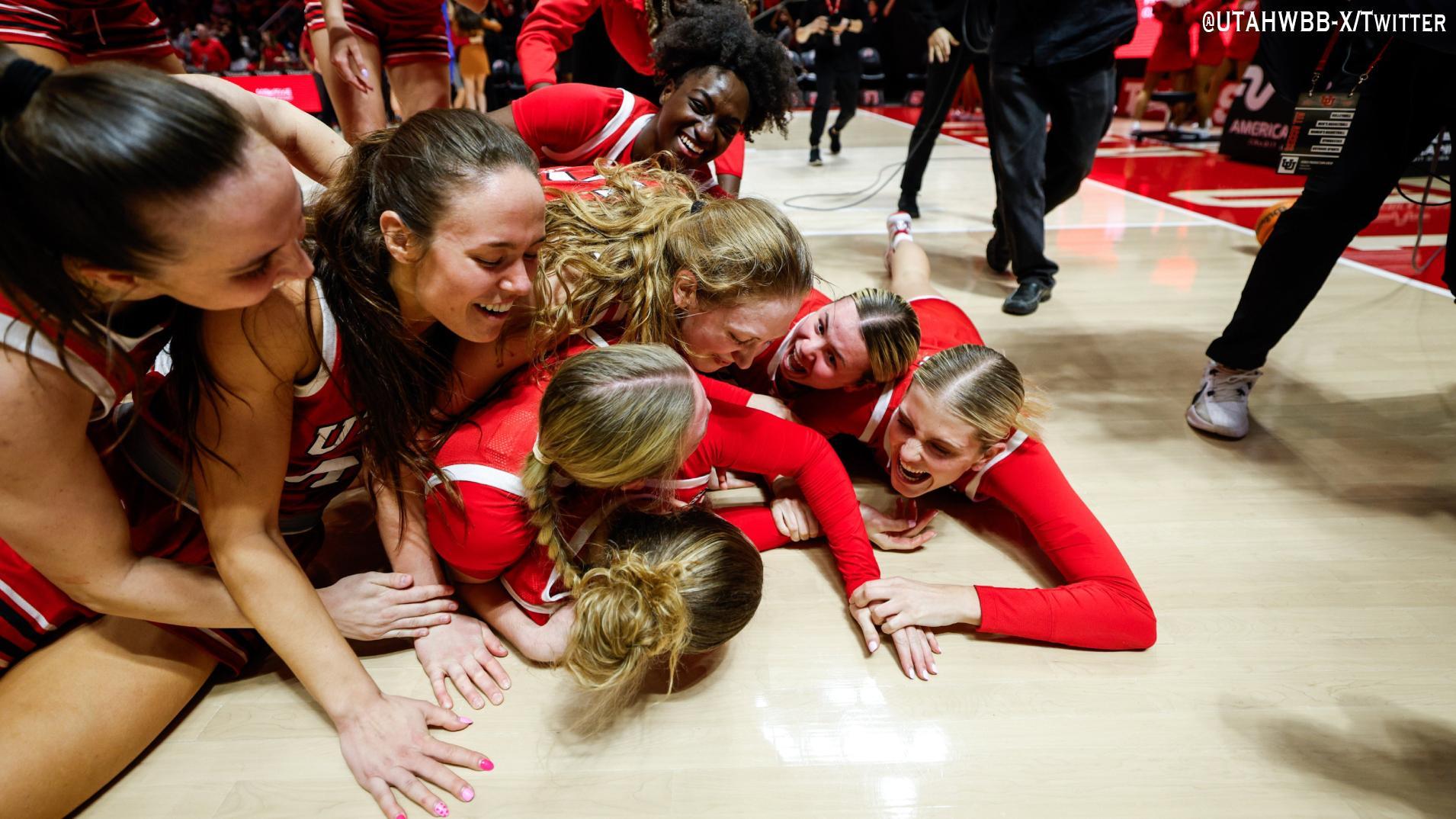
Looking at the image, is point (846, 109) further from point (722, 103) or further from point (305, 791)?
point (305, 791)

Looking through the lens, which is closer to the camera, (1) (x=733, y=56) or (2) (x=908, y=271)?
(1) (x=733, y=56)

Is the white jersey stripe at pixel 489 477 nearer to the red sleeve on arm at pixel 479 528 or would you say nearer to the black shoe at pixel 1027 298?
the red sleeve on arm at pixel 479 528

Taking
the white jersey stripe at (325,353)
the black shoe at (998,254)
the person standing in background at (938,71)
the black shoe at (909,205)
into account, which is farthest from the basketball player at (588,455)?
the black shoe at (909,205)

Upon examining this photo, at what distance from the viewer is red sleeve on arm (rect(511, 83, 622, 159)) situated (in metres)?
2.02

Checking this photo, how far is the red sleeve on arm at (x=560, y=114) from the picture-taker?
2016 millimetres

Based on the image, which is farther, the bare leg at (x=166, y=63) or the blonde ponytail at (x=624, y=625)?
the bare leg at (x=166, y=63)

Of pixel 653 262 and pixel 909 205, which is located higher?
pixel 653 262

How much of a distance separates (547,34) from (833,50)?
348cm

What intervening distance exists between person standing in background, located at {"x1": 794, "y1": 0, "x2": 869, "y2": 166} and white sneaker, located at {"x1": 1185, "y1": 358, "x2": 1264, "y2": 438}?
159 inches

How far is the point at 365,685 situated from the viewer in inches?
41.7

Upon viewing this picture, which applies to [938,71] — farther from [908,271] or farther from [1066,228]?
[908,271]

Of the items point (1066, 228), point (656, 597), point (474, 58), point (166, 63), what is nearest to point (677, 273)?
point (656, 597)

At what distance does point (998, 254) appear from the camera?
10.3ft

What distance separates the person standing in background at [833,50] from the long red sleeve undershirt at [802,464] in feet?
14.8
